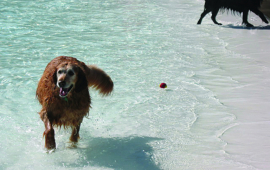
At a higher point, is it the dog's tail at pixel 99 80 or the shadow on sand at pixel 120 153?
the dog's tail at pixel 99 80

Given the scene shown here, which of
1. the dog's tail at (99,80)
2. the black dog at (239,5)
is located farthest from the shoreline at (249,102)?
the black dog at (239,5)

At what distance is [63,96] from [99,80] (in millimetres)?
1170

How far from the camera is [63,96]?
4059 mm

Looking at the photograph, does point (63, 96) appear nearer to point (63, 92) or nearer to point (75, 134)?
point (63, 92)

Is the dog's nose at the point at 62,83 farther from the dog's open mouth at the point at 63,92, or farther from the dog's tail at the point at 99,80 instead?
the dog's tail at the point at 99,80

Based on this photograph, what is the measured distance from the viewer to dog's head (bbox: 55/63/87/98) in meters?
4.06

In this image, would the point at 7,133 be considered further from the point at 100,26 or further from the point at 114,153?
the point at 100,26

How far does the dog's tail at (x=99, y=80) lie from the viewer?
5.11 meters

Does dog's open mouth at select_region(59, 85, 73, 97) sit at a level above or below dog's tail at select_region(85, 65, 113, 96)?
above

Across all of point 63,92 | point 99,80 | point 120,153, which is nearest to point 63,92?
point 63,92

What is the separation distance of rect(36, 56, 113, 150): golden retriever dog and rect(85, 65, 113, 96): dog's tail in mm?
487

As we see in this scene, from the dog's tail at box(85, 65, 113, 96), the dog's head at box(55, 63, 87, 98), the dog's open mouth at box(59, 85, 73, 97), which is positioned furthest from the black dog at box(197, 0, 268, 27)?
the dog's open mouth at box(59, 85, 73, 97)

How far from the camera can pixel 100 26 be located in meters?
11.7

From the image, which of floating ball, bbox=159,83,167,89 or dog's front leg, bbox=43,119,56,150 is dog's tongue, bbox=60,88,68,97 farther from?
floating ball, bbox=159,83,167,89
